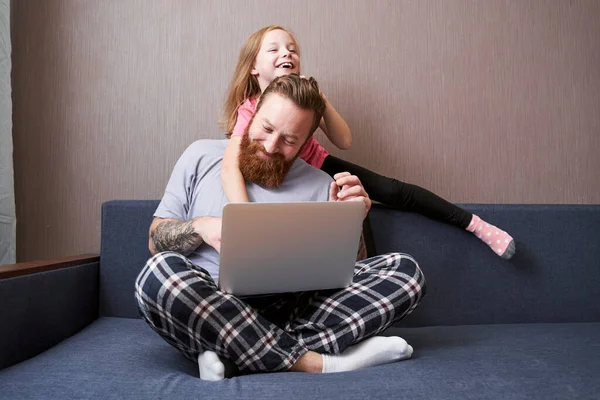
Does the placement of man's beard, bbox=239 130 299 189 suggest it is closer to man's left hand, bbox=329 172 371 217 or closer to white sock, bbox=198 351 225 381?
man's left hand, bbox=329 172 371 217

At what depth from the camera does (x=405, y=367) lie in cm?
118

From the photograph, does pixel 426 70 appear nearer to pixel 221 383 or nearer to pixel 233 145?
pixel 233 145

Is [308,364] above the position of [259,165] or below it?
below

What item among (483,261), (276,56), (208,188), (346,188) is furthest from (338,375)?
(276,56)

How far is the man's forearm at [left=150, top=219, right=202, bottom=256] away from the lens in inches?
57.5

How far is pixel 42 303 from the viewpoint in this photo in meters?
1.38

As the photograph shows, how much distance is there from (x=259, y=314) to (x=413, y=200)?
0.76 meters

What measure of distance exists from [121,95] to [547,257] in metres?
1.61

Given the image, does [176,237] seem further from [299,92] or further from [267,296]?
[299,92]

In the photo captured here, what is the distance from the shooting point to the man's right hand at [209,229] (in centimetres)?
137

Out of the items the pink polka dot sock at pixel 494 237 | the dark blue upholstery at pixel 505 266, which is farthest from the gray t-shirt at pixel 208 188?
the pink polka dot sock at pixel 494 237

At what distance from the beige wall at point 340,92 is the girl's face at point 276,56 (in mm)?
288

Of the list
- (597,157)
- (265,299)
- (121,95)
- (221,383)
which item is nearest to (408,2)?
(597,157)

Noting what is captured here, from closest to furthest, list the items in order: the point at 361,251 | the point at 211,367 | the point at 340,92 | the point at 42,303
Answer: the point at 211,367, the point at 42,303, the point at 361,251, the point at 340,92
